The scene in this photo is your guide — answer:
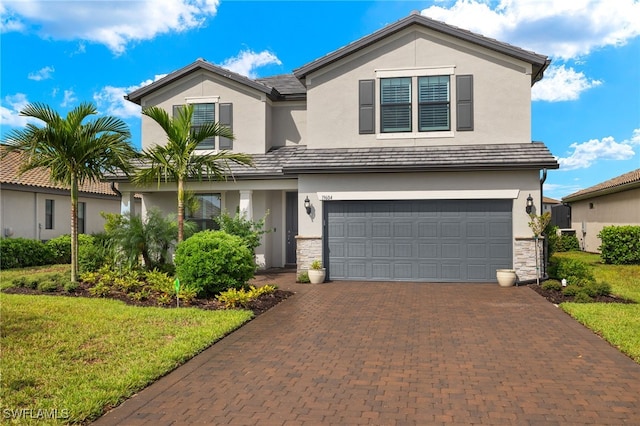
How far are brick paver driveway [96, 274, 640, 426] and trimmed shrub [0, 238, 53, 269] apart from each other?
491 inches

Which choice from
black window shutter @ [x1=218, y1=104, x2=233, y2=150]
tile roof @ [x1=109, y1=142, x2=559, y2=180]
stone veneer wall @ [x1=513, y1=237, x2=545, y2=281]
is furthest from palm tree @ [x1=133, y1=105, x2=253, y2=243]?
stone veneer wall @ [x1=513, y1=237, x2=545, y2=281]

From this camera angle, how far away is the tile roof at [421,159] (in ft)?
44.2

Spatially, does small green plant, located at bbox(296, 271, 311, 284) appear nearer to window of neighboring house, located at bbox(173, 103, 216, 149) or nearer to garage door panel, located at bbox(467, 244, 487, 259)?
garage door panel, located at bbox(467, 244, 487, 259)

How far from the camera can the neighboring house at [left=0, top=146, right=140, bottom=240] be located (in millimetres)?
19172

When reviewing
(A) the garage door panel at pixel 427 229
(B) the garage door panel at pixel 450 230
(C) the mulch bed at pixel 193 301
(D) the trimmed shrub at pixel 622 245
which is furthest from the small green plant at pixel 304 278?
(D) the trimmed shrub at pixel 622 245

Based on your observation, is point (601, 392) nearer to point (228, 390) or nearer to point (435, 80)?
point (228, 390)

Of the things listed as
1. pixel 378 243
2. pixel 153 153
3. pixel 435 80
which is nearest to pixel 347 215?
pixel 378 243

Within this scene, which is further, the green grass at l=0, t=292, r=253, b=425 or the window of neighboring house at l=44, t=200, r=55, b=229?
the window of neighboring house at l=44, t=200, r=55, b=229

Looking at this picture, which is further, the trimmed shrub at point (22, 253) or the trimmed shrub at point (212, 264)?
the trimmed shrub at point (22, 253)

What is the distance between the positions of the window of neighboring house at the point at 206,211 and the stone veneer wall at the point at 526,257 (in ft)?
32.1

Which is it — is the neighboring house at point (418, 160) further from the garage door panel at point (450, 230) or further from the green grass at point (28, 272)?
the green grass at point (28, 272)

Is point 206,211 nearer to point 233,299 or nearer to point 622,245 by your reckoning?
point 233,299

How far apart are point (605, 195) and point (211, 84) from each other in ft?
62.8

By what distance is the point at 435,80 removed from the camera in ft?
48.2
